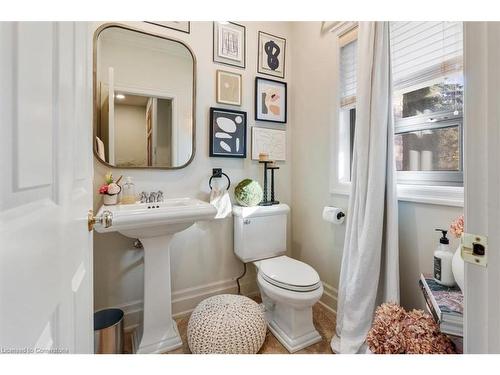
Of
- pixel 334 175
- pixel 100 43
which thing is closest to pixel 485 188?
pixel 334 175

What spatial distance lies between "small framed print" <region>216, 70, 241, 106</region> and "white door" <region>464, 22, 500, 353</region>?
1.50 meters

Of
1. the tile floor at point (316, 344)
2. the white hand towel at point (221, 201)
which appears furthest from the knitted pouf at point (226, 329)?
the white hand towel at point (221, 201)

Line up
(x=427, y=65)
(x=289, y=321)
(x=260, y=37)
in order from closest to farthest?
(x=427, y=65), (x=289, y=321), (x=260, y=37)

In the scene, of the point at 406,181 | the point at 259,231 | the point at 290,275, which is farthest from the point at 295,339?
the point at 406,181

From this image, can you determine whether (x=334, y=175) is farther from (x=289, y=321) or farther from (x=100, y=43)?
(x=100, y=43)

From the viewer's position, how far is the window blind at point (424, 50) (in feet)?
3.69

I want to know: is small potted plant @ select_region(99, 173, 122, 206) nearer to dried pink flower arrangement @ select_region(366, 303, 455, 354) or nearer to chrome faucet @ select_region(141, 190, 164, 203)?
chrome faucet @ select_region(141, 190, 164, 203)

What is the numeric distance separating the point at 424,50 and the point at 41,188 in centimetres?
176

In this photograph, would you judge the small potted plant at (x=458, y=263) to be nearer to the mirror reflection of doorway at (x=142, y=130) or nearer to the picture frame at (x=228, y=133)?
the picture frame at (x=228, y=133)

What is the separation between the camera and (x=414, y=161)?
1.34m

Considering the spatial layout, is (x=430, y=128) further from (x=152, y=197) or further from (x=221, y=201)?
(x=152, y=197)
